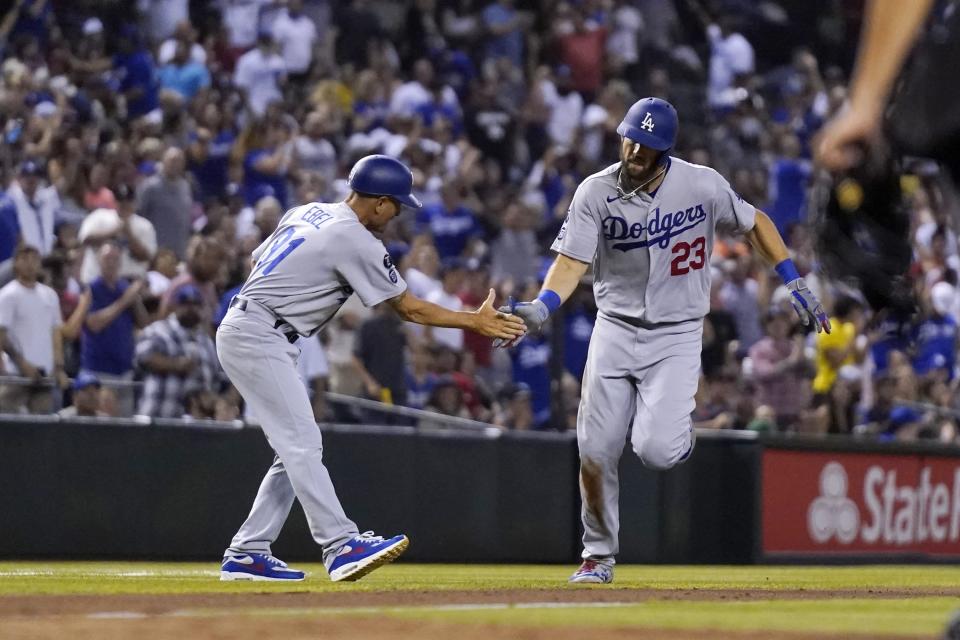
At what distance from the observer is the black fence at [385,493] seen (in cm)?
1217

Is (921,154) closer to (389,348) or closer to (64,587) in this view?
(64,587)

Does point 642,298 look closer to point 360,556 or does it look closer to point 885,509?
point 360,556

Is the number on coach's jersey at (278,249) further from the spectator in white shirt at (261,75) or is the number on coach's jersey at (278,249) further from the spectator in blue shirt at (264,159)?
the spectator in white shirt at (261,75)

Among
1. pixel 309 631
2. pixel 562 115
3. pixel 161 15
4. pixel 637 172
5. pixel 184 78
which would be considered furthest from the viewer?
pixel 562 115

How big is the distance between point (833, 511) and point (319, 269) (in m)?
7.32

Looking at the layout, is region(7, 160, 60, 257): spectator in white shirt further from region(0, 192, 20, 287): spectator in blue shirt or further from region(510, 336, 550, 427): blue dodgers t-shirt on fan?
region(510, 336, 550, 427): blue dodgers t-shirt on fan

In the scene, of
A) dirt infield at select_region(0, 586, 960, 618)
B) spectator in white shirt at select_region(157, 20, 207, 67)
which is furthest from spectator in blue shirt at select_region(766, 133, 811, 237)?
dirt infield at select_region(0, 586, 960, 618)

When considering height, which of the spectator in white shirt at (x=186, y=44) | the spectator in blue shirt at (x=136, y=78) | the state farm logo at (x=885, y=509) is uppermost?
the spectator in white shirt at (x=186, y=44)

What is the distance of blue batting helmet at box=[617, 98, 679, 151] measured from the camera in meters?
9.27

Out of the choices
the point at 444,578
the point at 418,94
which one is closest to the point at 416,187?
the point at 418,94

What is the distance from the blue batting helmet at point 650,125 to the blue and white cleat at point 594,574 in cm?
225

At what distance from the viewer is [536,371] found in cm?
1523

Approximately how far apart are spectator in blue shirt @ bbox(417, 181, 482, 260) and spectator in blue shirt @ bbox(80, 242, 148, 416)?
16.0 ft

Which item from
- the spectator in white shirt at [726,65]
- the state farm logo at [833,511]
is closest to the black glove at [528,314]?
the state farm logo at [833,511]
